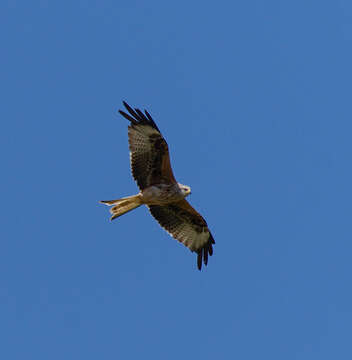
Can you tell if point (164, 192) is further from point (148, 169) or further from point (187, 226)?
point (187, 226)

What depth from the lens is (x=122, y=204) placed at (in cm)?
1472

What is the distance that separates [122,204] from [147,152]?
109 centimetres

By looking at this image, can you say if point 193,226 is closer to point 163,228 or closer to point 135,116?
point 163,228

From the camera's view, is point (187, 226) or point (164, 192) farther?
point (187, 226)

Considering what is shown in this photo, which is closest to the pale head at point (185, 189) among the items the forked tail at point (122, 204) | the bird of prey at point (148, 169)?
the bird of prey at point (148, 169)

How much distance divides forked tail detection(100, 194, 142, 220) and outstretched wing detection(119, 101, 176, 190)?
10.3 inches

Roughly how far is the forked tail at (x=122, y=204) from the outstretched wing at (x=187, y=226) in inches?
43.7

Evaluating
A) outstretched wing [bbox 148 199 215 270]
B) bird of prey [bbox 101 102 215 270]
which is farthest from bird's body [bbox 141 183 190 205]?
outstretched wing [bbox 148 199 215 270]

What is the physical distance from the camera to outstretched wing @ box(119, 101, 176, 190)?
14469 mm

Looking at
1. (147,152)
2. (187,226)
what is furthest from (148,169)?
(187,226)

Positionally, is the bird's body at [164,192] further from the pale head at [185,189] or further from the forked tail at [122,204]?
the forked tail at [122,204]

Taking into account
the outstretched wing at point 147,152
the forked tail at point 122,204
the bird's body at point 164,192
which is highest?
the outstretched wing at point 147,152

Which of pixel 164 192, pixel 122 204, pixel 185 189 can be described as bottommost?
pixel 122 204

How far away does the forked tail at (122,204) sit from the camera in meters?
14.7
